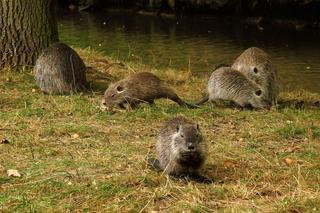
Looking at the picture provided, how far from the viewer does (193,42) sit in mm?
17438

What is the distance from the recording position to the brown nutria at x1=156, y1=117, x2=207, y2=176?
454 centimetres

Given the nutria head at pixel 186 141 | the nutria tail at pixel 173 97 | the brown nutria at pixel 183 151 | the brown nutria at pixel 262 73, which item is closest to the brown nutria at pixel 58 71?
the nutria tail at pixel 173 97

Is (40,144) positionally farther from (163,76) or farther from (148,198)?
(163,76)

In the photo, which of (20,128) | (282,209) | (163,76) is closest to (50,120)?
(20,128)

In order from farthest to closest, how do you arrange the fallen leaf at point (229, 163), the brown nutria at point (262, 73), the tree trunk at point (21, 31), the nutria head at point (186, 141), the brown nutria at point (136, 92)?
the tree trunk at point (21, 31), the brown nutria at point (262, 73), the brown nutria at point (136, 92), the fallen leaf at point (229, 163), the nutria head at point (186, 141)

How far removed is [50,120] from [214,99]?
7.65ft

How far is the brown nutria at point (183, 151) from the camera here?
454 cm

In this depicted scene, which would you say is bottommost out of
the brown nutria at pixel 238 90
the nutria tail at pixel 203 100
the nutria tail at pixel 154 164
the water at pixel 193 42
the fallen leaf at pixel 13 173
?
the water at pixel 193 42

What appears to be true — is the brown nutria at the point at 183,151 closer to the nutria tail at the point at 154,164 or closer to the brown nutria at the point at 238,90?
the nutria tail at the point at 154,164

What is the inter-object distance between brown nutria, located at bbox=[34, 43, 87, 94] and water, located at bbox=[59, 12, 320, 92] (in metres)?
4.17

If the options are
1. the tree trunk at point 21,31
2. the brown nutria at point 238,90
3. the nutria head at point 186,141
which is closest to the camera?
the nutria head at point 186,141

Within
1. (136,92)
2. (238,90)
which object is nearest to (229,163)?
(136,92)

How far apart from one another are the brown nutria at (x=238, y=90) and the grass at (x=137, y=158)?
321mm

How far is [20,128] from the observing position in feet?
19.3
